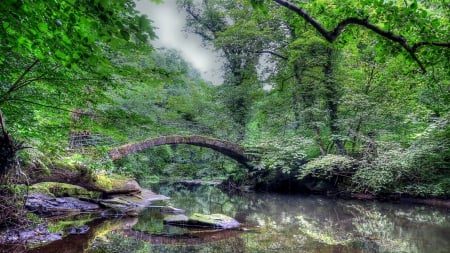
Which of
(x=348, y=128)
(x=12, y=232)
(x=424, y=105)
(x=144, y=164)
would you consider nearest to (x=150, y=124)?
(x=12, y=232)

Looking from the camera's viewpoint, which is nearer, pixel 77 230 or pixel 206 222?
pixel 77 230

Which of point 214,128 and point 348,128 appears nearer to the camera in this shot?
point 348,128

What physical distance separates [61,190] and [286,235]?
701 centimetres

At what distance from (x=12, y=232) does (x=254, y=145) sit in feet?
35.1

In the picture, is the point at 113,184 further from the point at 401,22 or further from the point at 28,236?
the point at 401,22

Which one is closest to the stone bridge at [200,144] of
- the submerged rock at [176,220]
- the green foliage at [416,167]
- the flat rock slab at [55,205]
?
the flat rock slab at [55,205]

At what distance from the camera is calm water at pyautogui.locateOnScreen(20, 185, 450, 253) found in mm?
5473

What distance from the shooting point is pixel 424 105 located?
9.12 m

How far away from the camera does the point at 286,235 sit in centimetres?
646

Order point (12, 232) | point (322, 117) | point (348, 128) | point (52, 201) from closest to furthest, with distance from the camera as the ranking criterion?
point (12, 232), point (52, 201), point (348, 128), point (322, 117)

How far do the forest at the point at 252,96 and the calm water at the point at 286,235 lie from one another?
5.11 feet

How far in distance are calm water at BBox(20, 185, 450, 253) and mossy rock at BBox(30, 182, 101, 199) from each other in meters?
2.33

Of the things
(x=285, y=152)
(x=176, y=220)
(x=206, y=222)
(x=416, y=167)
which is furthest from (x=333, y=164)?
Result: (x=176, y=220)

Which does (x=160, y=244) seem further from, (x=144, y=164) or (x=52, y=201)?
(x=144, y=164)
